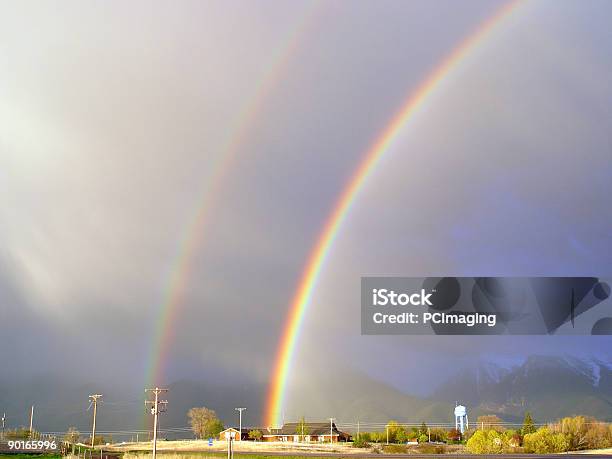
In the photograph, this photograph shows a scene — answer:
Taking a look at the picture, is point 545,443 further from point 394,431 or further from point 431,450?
point 394,431

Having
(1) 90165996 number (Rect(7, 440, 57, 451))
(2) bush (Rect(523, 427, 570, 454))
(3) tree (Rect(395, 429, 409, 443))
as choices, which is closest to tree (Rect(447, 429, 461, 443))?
(3) tree (Rect(395, 429, 409, 443))

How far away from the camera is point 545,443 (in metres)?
115

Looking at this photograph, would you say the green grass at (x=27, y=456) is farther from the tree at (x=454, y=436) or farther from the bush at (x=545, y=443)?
the tree at (x=454, y=436)

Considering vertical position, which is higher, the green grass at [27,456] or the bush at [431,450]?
the bush at [431,450]

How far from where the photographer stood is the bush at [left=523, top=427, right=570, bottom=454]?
114244mm

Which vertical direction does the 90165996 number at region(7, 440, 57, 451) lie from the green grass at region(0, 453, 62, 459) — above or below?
above

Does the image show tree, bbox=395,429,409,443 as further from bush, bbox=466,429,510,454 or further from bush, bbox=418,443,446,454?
bush, bbox=466,429,510,454

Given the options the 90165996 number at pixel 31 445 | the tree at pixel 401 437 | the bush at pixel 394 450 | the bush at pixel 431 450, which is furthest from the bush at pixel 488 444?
the 90165996 number at pixel 31 445

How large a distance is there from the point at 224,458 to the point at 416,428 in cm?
10062

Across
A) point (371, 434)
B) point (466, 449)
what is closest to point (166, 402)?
point (466, 449)

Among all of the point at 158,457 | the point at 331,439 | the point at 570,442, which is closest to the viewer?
the point at 158,457

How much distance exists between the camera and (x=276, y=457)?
111 meters

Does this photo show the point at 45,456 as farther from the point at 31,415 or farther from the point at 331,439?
the point at 331,439

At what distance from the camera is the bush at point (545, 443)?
114244 mm
